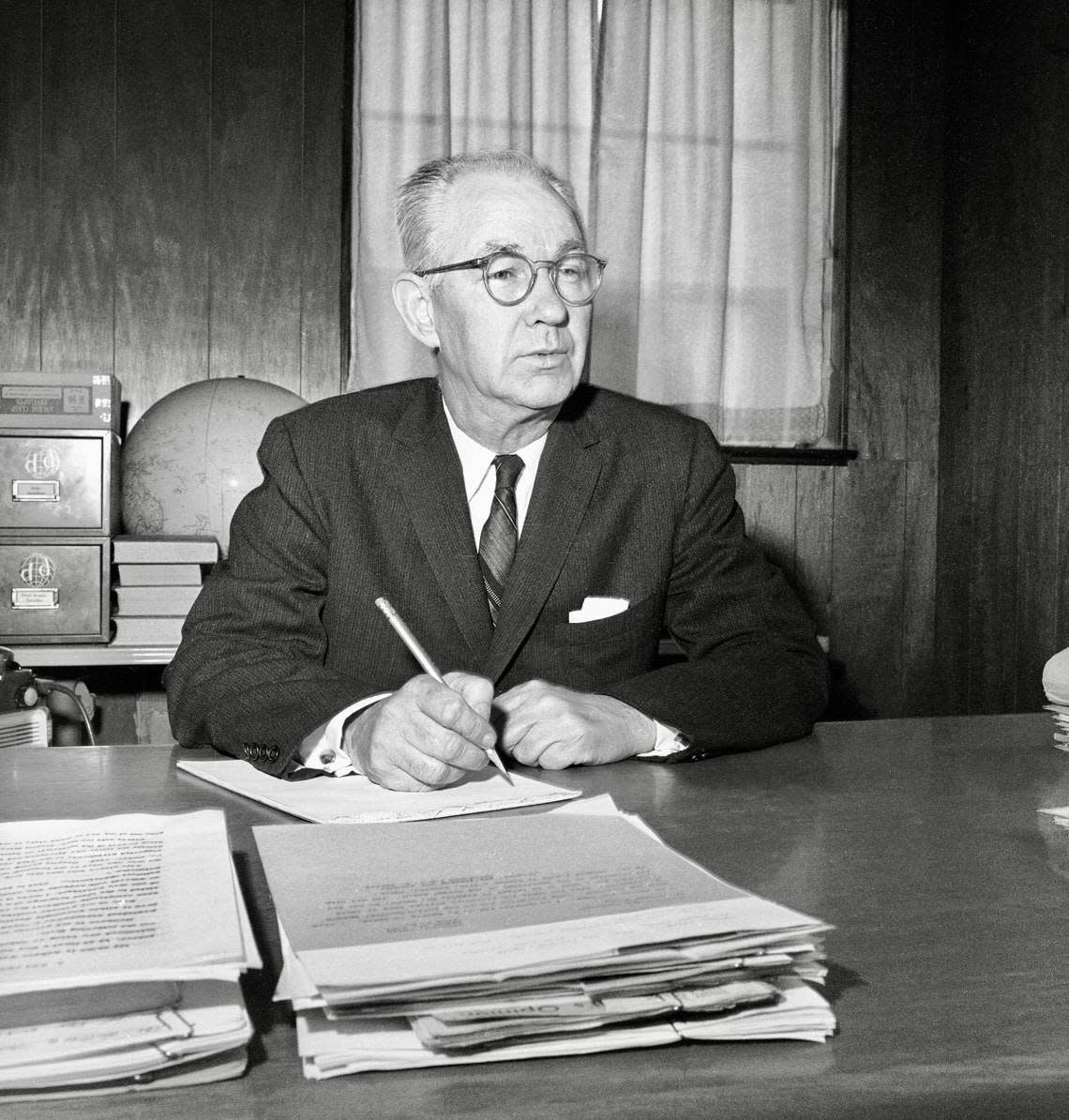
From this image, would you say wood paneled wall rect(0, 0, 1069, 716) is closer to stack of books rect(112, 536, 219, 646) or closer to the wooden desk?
stack of books rect(112, 536, 219, 646)

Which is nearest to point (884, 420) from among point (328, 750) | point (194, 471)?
point (194, 471)

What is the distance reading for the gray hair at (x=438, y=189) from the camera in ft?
5.86

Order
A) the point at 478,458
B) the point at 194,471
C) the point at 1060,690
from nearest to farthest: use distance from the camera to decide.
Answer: the point at 1060,690, the point at 478,458, the point at 194,471

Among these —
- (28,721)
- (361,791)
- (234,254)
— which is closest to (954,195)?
(234,254)

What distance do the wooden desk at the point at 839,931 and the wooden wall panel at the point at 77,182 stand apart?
241 centimetres

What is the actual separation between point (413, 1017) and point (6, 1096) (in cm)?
17

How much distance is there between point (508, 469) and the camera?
1.80 metres

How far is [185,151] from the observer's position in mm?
3490

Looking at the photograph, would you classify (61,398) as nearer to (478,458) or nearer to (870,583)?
(478,458)

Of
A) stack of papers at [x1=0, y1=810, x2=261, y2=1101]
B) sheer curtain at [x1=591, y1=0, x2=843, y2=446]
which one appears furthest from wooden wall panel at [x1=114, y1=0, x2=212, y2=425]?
stack of papers at [x1=0, y1=810, x2=261, y2=1101]

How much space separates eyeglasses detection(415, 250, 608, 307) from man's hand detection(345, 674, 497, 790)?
2.44ft

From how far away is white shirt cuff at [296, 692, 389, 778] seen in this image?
126 centimetres

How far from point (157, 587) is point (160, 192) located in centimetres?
133

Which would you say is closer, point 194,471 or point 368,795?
point 368,795
